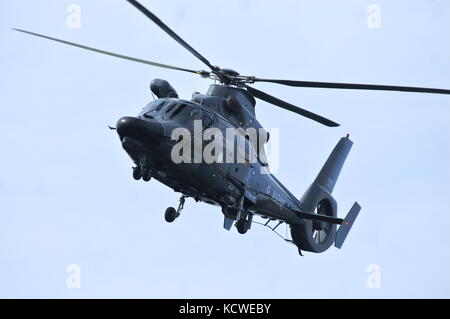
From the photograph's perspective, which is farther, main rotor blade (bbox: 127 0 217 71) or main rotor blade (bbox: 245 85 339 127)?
main rotor blade (bbox: 245 85 339 127)

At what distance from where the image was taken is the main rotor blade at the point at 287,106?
26453 mm

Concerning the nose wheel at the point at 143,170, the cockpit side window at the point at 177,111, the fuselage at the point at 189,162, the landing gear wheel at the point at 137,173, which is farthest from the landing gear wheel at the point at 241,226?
the cockpit side window at the point at 177,111

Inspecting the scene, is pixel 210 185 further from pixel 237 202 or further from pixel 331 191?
pixel 331 191

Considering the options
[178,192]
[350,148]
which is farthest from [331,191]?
[178,192]

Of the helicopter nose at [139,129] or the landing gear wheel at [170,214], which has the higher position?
the helicopter nose at [139,129]

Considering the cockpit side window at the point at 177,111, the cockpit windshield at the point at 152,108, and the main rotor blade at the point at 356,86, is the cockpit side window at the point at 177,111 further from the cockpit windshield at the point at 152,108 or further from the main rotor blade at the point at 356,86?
the main rotor blade at the point at 356,86

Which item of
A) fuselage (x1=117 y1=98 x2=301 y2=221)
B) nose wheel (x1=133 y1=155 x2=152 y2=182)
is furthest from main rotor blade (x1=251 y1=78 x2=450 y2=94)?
nose wheel (x1=133 y1=155 x2=152 y2=182)

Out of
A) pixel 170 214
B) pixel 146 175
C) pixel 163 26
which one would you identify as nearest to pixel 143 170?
pixel 146 175

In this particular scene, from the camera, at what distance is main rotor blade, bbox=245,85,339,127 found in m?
26.5

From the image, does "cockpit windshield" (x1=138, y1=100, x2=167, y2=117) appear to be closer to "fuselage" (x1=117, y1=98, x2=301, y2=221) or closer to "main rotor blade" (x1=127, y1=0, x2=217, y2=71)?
"fuselage" (x1=117, y1=98, x2=301, y2=221)

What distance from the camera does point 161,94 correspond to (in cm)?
2628

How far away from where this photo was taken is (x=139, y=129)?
22.9 metres

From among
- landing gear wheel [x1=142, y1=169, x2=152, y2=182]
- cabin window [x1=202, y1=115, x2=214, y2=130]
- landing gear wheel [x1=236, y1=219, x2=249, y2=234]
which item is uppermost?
cabin window [x1=202, y1=115, x2=214, y2=130]

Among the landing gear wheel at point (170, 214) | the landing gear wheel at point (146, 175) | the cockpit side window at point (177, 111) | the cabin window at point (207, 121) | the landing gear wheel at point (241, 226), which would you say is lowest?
the landing gear wheel at point (241, 226)
